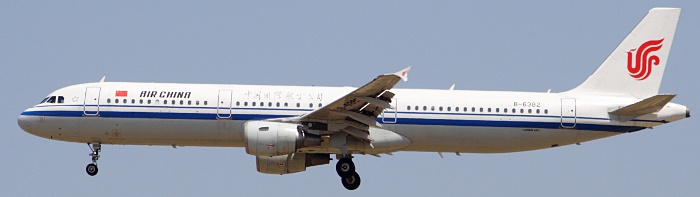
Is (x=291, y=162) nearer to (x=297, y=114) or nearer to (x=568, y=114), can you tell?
(x=297, y=114)

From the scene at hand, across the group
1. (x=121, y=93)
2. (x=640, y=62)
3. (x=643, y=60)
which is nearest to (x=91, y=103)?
(x=121, y=93)

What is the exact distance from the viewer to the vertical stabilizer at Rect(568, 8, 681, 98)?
160 feet

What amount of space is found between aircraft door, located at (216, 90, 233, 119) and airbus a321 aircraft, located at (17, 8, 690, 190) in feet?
0.12

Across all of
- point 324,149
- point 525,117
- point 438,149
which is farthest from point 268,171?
point 525,117

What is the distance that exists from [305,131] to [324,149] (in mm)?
1474

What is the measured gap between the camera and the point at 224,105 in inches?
1812

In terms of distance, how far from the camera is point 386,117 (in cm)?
4588

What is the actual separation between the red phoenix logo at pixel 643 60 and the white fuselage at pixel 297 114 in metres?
2.57

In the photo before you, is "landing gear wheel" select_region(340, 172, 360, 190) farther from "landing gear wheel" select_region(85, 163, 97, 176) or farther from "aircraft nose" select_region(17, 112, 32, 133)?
"aircraft nose" select_region(17, 112, 32, 133)

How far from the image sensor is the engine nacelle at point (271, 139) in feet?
144

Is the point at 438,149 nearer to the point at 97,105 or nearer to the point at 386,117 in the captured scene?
the point at 386,117

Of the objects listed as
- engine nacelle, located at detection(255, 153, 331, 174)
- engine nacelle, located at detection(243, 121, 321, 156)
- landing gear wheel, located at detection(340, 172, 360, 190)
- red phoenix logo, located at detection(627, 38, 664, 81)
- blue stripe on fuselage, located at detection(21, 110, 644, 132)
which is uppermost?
red phoenix logo, located at detection(627, 38, 664, 81)

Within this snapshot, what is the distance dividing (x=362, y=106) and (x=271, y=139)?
3.52 metres

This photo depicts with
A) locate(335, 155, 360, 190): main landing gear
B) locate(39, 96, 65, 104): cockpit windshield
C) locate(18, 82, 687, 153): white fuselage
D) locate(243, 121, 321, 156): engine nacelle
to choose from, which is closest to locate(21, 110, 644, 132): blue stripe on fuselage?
locate(18, 82, 687, 153): white fuselage
